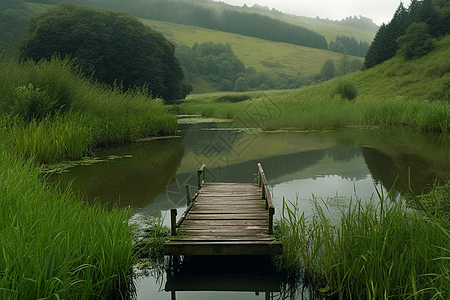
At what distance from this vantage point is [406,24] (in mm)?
48312

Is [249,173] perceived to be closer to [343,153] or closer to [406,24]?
[343,153]

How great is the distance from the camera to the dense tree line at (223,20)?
123m

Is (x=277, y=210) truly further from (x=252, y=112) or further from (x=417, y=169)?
(x=252, y=112)

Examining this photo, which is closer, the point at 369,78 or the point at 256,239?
the point at 256,239

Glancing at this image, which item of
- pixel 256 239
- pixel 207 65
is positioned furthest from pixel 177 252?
pixel 207 65

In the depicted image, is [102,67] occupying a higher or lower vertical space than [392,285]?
higher

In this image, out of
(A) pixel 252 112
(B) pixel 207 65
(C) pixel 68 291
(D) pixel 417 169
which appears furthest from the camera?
(B) pixel 207 65

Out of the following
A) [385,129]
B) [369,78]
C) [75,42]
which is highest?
[75,42]

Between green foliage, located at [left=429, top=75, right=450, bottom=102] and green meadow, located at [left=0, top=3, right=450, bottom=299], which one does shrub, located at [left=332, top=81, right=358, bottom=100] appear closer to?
green foliage, located at [left=429, top=75, right=450, bottom=102]

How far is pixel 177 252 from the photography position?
3635mm

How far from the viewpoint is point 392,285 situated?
2.89m

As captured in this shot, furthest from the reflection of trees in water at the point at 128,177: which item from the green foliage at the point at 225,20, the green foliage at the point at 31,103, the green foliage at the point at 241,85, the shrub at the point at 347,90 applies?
the green foliage at the point at 225,20

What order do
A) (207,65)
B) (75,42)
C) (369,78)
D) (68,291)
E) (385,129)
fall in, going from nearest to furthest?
(68,291)
(385,129)
(75,42)
(369,78)
(207,65)

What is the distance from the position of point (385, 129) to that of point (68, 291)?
17.6 metres
